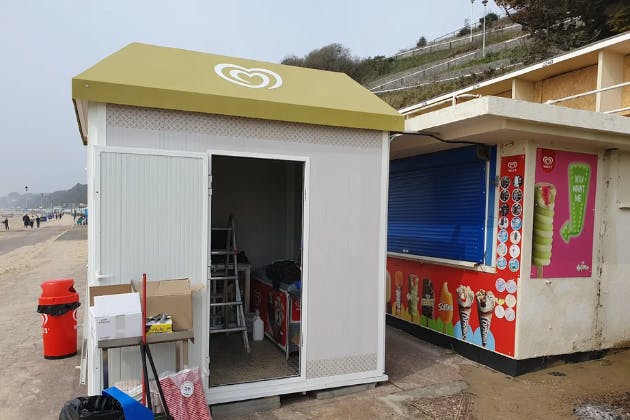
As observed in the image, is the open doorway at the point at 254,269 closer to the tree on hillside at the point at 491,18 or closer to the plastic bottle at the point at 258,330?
the plastic bottle at the point at 258,330

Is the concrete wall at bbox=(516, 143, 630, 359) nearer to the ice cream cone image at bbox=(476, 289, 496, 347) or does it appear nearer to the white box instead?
the ice cream cone image at bbox=(476, 289, 496, 347)

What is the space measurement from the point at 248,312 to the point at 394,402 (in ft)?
9.55

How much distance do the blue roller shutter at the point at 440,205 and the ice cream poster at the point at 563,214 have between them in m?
0.60

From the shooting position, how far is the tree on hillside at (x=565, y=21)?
18719 millimetres

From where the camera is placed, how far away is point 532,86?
9883 mm

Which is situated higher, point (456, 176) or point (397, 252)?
point (456, 176)

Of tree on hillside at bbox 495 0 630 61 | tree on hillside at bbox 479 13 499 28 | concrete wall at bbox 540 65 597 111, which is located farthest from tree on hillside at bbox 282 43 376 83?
concrete wall at bbox 540 65 597 111

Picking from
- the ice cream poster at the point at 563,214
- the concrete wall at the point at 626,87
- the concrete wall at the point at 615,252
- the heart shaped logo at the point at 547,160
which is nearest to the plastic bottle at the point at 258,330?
the ice cream poster at the point at 563,214

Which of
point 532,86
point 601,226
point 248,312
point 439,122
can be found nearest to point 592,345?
point 601,226

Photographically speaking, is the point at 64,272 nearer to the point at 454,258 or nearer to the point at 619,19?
the point at 454,258

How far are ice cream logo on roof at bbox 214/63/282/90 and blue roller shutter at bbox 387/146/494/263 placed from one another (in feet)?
8.43

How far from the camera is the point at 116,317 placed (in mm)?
3168

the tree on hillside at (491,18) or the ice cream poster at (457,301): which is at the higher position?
the tree on hillside at (491,18)

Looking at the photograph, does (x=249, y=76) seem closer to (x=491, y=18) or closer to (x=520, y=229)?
(x=520, y=229)
